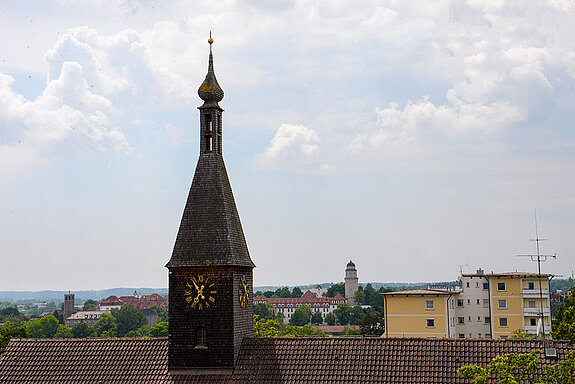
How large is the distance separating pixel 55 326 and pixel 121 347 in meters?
140

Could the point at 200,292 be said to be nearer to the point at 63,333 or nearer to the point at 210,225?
the point at 210,225

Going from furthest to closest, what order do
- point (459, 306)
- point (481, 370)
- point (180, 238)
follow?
1. point (459, 306)
2. point (180, 238)
3. point (481, 370)

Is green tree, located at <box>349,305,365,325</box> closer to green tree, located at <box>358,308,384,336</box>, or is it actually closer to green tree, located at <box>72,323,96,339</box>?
green tree, located at <box>358,308,384,336</box>

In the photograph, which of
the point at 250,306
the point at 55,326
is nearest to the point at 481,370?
the point at 250,306

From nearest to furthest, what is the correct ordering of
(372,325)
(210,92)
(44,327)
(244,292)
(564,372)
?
(564,372), (244,292), (210,92), (372,325), (44,327)

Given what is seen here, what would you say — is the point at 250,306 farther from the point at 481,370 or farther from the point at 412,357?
the point at 481,370

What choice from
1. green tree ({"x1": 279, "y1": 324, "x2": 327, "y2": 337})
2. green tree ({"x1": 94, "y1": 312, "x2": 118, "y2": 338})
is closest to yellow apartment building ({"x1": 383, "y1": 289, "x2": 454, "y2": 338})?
green tree ({"x1": 279, "y1": 324, "x2": 327, "y2": 337})

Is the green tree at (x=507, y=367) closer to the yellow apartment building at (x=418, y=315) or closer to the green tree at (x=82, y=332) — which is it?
the yellow apartment building at (x=418, y=315)

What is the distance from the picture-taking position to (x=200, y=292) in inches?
1162

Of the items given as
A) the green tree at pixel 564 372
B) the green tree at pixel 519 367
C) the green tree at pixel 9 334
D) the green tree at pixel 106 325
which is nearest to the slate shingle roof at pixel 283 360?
the green tree at pixel 564 372

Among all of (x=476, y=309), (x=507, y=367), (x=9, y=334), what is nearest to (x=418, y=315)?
(x=476, y=309)

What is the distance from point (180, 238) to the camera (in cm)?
3055

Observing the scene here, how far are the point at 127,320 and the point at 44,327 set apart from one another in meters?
29.8

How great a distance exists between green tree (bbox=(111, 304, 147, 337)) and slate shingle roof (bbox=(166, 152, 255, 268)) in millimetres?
151310
